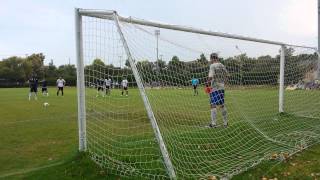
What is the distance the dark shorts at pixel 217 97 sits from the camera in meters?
10.9

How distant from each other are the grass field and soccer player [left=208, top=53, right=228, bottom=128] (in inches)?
9.2

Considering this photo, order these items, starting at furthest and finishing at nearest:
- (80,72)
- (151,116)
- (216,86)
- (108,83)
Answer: (216,86) < (108,83) < (80,72) < (151,116)

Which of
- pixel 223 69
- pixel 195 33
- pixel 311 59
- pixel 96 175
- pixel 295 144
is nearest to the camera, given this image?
pixel 96 175

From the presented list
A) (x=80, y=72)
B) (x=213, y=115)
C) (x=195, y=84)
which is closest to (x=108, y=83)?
(x=80, y=72)

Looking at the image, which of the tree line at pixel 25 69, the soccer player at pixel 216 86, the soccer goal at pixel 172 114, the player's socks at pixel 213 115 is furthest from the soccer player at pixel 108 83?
the tree line at pixel 25 69

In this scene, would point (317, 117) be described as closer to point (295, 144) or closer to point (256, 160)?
point (295, 144)

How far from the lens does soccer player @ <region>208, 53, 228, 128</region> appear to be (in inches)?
420

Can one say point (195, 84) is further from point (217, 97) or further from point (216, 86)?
point (217, 97)

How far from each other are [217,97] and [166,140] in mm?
3243

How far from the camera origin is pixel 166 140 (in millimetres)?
8047

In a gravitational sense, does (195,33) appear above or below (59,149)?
above

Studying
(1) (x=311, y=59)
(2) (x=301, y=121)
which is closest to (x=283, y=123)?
(2) (x=301, y=121)

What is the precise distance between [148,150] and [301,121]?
6.60 meters

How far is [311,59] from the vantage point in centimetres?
1559
